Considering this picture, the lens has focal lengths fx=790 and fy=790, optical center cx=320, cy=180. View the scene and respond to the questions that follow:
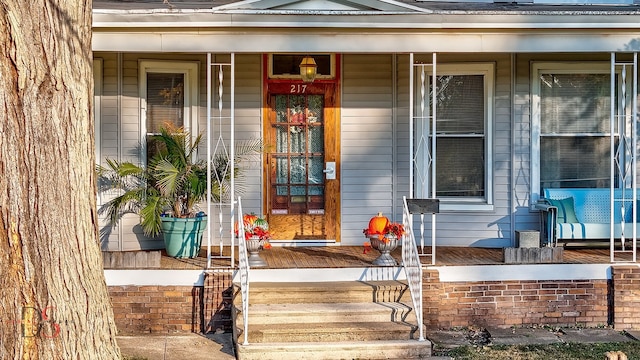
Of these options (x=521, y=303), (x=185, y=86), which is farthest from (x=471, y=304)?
(x=185, y=86)

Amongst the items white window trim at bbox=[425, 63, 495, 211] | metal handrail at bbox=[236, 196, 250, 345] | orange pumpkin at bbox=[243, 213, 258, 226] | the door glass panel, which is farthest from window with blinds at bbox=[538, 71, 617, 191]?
metal handrail at bbox=[236, 196, 250, 345]

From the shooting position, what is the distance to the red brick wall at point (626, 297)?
28.7 ft

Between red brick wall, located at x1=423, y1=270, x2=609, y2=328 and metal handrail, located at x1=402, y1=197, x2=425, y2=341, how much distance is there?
46cm

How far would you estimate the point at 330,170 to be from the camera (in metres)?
10.4

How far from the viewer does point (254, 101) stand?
10.3 m

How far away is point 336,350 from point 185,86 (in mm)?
4357

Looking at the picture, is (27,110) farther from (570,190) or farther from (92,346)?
(570,190)

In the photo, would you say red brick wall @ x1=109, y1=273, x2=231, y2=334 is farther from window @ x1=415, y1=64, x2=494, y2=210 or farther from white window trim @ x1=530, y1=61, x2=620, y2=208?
white window trim @ x1=530, y1=61, x2=620, y2=208

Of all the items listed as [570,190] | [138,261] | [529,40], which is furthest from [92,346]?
[570,190]

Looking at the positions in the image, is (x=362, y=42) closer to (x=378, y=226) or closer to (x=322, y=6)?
(x=322, y=6)

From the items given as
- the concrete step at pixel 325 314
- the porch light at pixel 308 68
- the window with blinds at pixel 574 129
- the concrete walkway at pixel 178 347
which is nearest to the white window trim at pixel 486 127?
the window with blinds at pixel 574 129

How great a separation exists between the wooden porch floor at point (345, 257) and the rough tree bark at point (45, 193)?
3.45 metres

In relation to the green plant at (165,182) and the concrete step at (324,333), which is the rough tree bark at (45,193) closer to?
the concrete step at (324,333)

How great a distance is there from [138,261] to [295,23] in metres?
3.05
